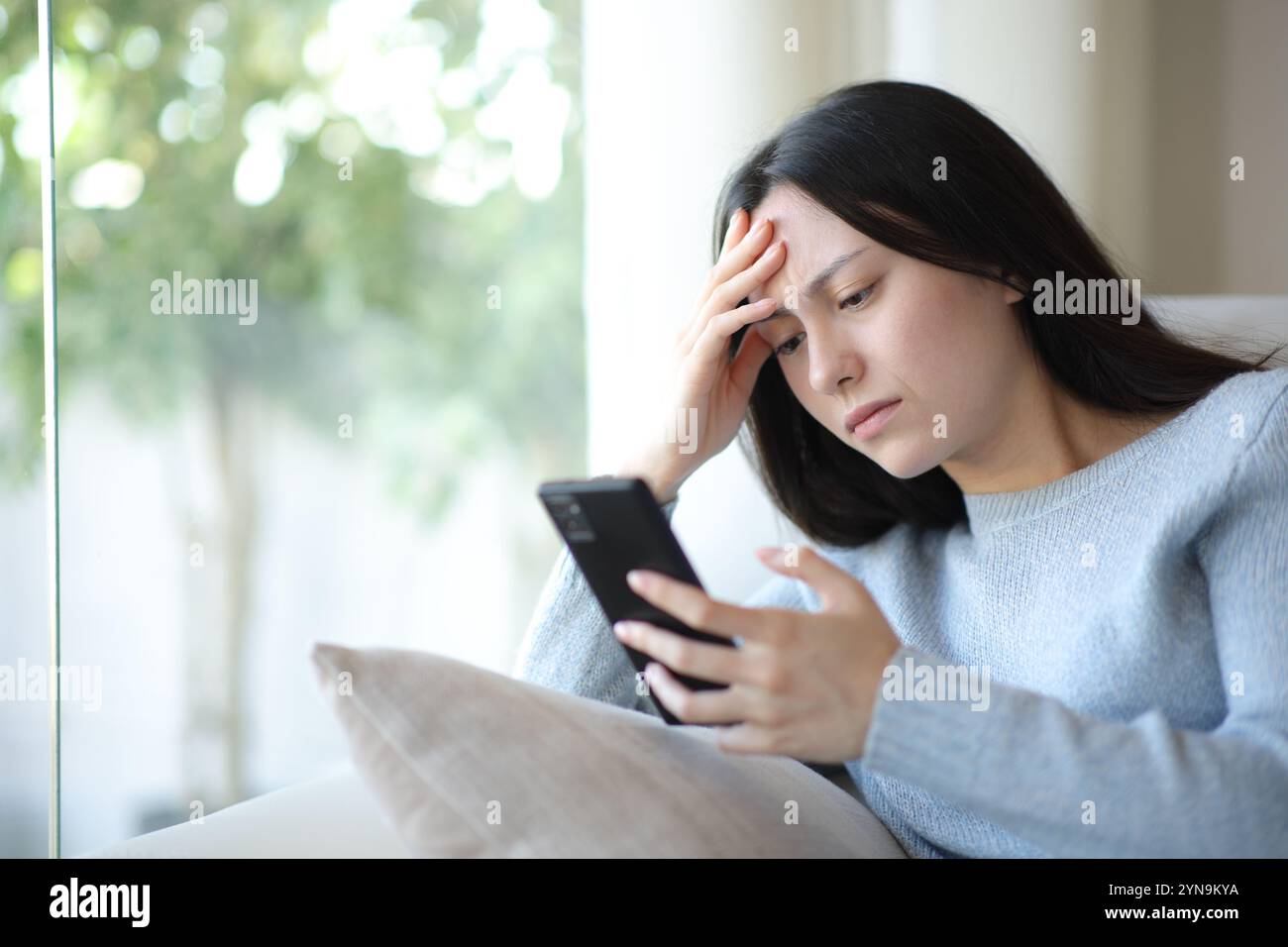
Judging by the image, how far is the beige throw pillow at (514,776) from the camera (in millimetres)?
729

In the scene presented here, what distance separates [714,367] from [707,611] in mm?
501

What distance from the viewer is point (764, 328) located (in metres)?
1.12

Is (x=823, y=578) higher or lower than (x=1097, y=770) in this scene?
higher

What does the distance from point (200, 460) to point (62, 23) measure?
106 centimetres

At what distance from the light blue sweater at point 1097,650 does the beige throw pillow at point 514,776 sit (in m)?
0.11

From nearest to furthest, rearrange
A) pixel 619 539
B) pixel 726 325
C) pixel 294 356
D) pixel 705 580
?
pixel 619 539 → pixel 726 325 → pixel 705 580 → pixel 294 356

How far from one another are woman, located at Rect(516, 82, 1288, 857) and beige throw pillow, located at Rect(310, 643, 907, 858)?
6 centimetres

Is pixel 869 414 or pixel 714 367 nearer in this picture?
pixel 869 414

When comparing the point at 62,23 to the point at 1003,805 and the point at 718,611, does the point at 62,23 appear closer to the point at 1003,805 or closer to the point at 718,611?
the point at 718,611

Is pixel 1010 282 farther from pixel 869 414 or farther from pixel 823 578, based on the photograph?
pixel 823 578

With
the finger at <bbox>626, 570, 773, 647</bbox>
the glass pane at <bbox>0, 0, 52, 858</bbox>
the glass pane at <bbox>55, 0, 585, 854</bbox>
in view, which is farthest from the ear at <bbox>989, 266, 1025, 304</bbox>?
the glass pane at <bbox>55, 0, 585, 854</bbox>

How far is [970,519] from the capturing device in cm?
117

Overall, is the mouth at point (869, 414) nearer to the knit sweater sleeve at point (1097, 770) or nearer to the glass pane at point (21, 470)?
the knit sweater sleeve at point (1097, 770)

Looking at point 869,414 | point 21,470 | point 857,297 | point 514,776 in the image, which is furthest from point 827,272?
point 21,470
